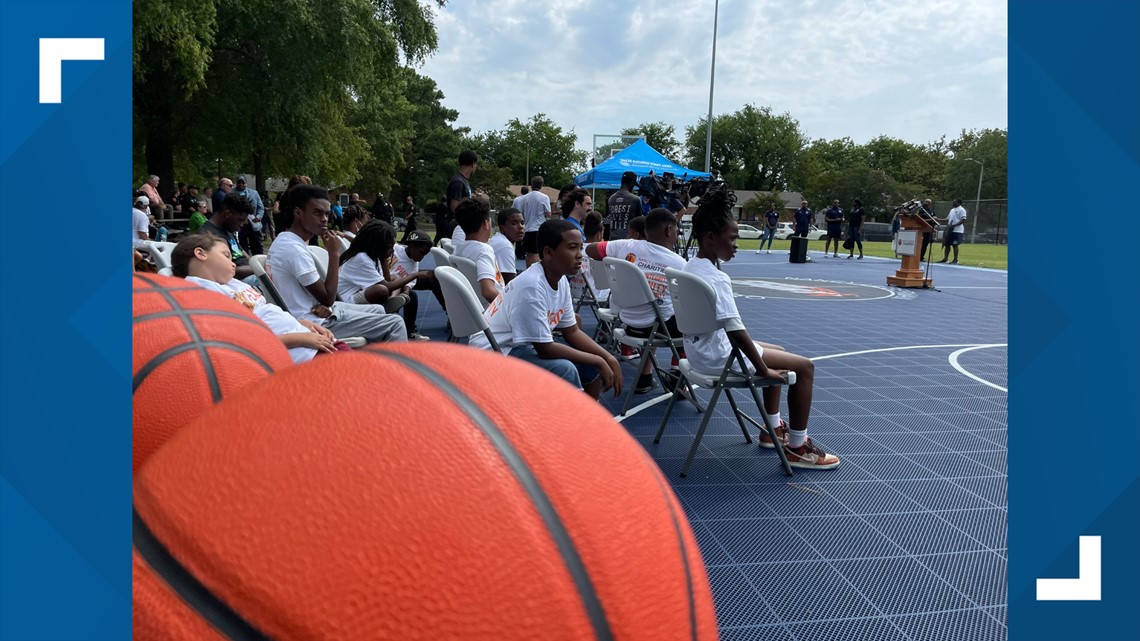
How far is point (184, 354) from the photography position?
69.5 inches

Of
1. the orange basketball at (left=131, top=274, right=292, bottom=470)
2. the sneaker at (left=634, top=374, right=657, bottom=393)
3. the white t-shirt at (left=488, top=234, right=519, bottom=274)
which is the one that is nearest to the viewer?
the orange basketball at (left=131, top=274, right=292, bottom=470)

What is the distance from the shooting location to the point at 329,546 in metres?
0.85

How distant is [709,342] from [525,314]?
3.87 feet

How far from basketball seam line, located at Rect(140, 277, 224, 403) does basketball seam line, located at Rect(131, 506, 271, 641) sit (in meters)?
0.81

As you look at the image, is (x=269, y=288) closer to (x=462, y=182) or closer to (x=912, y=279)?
(x=462, y=182)

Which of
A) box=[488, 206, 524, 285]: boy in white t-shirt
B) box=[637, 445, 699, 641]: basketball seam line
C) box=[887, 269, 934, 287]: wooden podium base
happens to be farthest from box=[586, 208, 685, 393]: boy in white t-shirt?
box=[887, 269, 934, 287]: wooden podium base

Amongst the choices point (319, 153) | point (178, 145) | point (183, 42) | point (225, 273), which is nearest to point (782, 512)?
point (225, 273)

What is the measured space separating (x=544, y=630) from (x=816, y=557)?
2.72m

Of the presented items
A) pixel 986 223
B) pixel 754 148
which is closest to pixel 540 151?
pixel 754 148

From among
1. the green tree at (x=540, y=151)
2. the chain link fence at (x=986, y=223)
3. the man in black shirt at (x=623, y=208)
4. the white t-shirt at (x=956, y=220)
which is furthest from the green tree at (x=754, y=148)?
the man in black shirt at (x=623, y=208)

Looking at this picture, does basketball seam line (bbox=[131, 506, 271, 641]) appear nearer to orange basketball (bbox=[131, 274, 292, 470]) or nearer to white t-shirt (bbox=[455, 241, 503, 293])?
orange basketball (bbox=[131, 274, 292, 470])

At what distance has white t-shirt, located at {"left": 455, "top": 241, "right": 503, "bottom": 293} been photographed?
19.3 feet

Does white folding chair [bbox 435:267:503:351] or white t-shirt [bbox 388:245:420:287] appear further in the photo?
white t-shirt [bbox 388:245:420:287]

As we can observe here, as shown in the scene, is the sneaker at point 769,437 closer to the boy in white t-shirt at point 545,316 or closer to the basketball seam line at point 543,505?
the boy in white t-shirt at point 545,316
